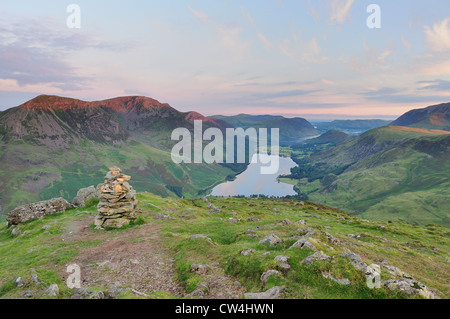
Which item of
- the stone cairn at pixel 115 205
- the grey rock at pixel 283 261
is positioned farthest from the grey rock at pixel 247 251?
the stone cairn at pixel 115 205

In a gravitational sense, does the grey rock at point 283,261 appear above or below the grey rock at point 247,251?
above

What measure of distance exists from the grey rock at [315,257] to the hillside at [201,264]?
0.23ft

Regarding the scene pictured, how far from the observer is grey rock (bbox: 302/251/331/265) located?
655 inches

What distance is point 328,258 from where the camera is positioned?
54.4 ft

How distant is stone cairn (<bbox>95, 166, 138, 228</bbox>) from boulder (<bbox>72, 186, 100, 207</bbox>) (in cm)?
1613

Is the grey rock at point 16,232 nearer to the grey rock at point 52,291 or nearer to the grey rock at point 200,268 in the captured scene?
the grey rock at point 52,291

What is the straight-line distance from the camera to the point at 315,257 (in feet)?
55.4

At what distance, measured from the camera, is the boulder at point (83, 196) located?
1957 inches

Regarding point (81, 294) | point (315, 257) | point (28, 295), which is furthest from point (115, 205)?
point (315, 257)

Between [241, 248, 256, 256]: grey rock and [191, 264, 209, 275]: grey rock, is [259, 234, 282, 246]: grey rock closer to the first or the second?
[241, 248, 256, 256]: grey rock

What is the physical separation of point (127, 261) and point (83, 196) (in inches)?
1342
